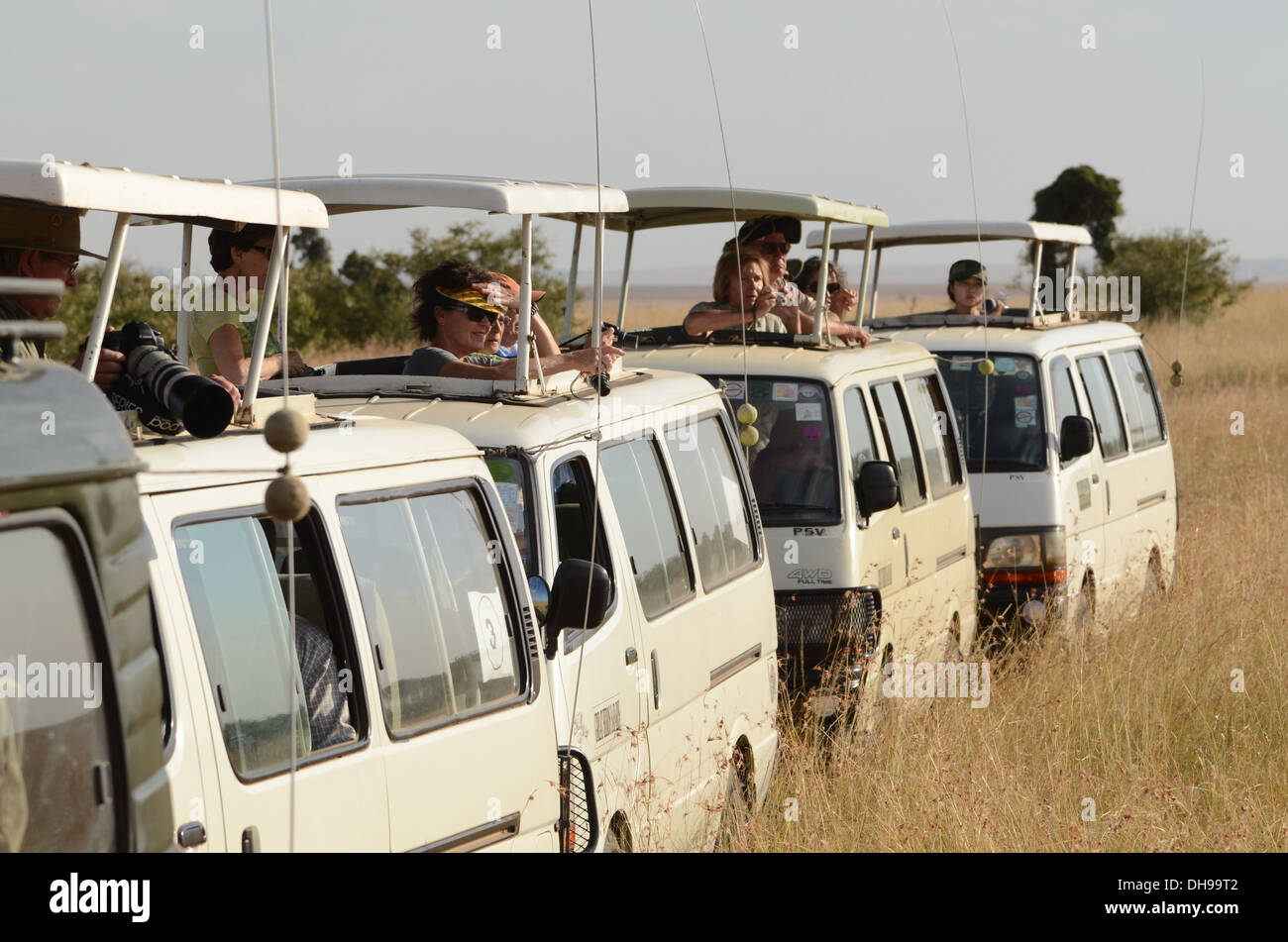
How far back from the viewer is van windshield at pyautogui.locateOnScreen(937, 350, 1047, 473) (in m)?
11.0

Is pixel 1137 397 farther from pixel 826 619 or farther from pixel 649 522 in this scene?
pixel 649 522

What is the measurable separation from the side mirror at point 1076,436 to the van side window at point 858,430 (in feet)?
7.60

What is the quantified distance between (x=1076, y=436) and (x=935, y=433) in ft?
4.14

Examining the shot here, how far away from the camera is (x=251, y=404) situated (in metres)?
4.25

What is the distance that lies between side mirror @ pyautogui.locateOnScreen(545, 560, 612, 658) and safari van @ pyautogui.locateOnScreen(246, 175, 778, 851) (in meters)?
0.03

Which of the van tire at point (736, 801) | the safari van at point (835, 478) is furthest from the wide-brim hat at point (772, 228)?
the van tire at point (736, 801)

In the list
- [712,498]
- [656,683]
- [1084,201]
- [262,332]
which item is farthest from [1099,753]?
[1084,201]

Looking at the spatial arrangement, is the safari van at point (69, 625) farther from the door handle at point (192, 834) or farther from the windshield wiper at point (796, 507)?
the windshield wiper at point (796, 507)

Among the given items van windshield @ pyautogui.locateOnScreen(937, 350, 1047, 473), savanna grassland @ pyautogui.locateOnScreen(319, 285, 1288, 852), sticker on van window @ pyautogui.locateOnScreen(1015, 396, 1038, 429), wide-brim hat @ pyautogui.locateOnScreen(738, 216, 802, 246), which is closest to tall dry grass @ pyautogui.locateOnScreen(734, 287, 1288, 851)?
savanna grassland @ pyautogui.locateOnScreen(319, 285, 1288, 852)

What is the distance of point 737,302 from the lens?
32.1 ft

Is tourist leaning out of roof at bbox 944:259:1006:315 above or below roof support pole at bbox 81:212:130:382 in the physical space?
below

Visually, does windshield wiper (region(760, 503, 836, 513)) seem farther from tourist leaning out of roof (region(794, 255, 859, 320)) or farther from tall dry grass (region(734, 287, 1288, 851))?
tourist leaning out of roof (region(794, 255, 859, 320))

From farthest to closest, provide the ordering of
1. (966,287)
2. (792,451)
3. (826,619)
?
(966,287)
(792,451)
(826,619)
